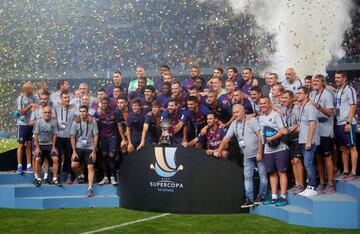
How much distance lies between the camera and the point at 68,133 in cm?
1370

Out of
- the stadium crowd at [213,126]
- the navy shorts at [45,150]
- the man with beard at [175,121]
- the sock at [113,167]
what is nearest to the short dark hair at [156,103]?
the stadium crowd at [213,126]

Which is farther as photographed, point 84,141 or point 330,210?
point 84,141

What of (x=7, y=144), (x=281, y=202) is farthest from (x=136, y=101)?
(x=7, y=144)

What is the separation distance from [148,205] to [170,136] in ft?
3.76

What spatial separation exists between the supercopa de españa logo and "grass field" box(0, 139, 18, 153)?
39.8 ft

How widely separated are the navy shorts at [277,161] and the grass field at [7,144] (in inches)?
536

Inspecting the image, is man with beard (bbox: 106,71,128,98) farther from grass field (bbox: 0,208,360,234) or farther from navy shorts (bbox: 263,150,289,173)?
navy shorts (bbox: 263,150,289,173)

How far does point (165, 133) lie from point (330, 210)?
9.98ft

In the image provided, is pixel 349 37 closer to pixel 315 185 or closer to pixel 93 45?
pixel 93 45

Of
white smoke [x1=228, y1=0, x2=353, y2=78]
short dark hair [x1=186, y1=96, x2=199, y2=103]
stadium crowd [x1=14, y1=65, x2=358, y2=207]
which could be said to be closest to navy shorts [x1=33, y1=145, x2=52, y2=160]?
stadium crowd [x1=14, y1=65, x2=358, y2=207]

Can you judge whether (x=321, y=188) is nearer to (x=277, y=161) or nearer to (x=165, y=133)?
(x=277, y=161)

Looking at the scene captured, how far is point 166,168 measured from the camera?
1198 centimetres

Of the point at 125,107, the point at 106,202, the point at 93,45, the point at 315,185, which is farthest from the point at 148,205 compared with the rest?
the point at 93,45

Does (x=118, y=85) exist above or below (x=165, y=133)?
above
